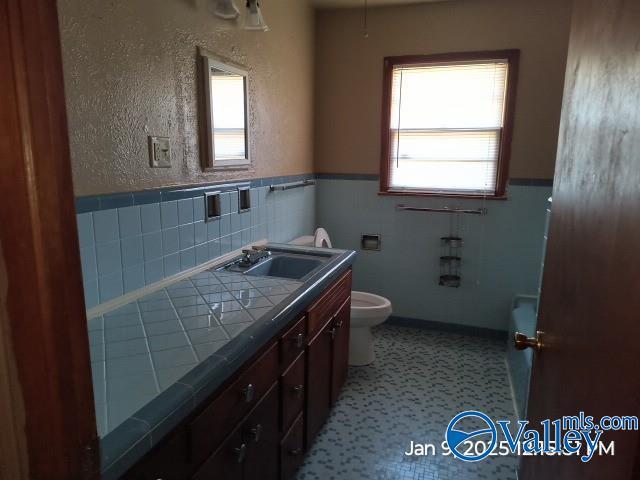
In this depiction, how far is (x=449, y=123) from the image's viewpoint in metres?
3.09

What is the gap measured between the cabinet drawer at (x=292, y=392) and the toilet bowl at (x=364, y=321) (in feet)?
3.03

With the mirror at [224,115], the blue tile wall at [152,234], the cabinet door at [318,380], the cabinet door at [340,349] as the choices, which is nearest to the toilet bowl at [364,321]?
the cabinet door at [340,349]

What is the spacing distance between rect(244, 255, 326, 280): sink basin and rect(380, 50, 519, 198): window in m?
1.37

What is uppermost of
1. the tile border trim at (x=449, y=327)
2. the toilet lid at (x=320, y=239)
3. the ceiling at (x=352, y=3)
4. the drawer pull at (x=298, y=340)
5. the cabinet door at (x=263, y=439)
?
the ceiling at (x=352, y=3)

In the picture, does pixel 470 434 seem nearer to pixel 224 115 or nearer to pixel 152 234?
pixel 152 234

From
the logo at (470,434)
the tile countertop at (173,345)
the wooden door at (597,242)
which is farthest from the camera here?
the logo at (470,434)

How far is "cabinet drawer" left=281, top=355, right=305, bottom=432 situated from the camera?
155 centimetres

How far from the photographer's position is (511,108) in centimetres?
292

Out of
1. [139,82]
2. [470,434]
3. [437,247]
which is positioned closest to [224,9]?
[139,82]

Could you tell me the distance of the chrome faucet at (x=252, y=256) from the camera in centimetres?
206

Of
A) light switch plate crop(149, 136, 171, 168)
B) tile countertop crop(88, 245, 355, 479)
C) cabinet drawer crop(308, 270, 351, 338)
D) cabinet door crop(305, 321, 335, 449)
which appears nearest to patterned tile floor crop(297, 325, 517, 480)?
cabinet door crop(305, 321, 335, 449)

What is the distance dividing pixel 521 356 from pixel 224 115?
83.2 inches

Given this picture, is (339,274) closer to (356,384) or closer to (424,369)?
(356,384)

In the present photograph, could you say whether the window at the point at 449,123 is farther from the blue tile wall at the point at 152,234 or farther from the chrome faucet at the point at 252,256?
the chrome faucet at the point at 252,256
